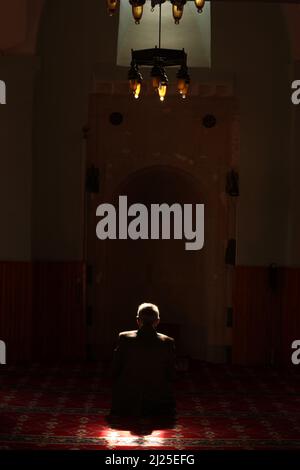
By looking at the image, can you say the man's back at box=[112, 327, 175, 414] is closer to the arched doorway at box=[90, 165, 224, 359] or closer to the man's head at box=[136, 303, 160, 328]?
the man's head at box=[136, 303, 160, 328]

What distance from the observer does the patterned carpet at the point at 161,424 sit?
7.50m

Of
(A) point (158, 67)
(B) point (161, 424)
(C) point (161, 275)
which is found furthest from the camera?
(C) point (161, 275)

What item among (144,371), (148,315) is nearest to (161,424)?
(144,371)

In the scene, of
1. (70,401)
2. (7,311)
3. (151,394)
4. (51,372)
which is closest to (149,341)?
(151,394)

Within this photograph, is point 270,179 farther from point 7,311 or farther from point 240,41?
point 7,311

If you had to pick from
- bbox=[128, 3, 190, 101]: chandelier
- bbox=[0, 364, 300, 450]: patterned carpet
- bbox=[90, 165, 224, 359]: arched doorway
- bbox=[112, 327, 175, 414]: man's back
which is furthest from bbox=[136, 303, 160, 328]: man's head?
bbox=[90, 165, 224, 359]: arched doorway

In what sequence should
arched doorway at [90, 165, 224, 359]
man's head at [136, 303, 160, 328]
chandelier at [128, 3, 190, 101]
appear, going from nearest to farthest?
1. man's head at [136, 303, 160, 328]
2. chandelier at [128, 3, 190, 101]
3. arched doorway at [90, 165, 224, 359]

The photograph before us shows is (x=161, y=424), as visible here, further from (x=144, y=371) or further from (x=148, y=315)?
(x=148, y=315)

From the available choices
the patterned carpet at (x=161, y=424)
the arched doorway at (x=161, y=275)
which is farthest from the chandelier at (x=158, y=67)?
the patterned carpet at (x=161, y=424)

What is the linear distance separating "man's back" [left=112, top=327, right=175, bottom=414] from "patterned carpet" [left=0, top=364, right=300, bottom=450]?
22 cm

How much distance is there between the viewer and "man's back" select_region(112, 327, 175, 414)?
827 cm

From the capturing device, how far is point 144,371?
827 cm

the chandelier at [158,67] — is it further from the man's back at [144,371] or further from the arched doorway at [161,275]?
the arched doorway at [161,275]

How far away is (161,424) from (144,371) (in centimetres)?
51
